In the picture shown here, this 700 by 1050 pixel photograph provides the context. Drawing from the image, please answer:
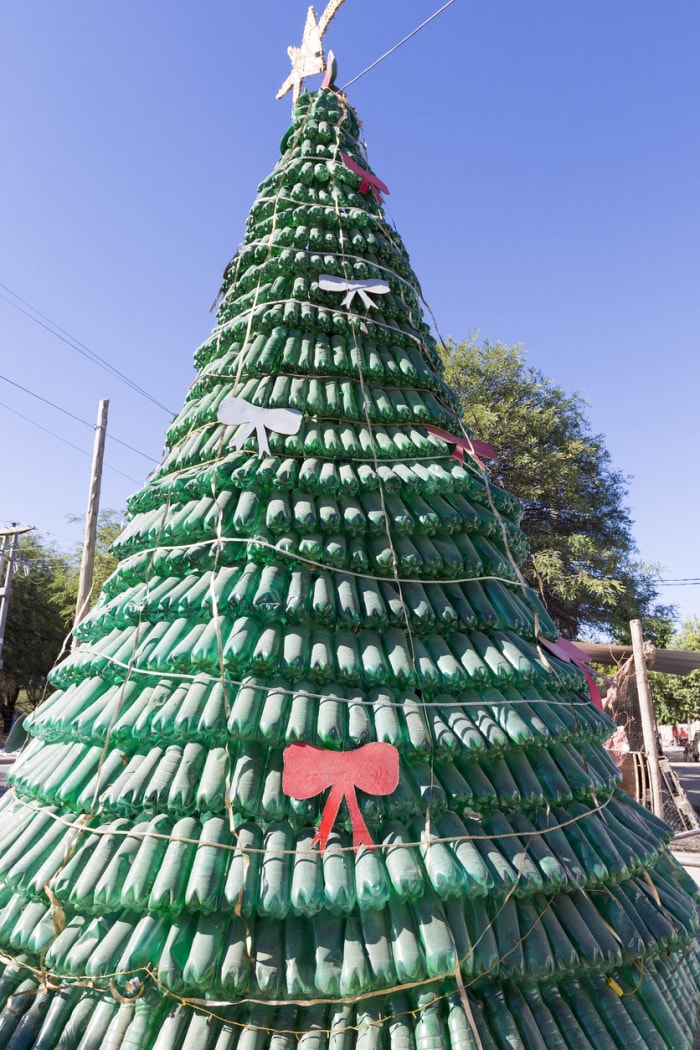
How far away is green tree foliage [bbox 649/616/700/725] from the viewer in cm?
2692

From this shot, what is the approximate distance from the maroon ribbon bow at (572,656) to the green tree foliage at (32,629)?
23.2 meters

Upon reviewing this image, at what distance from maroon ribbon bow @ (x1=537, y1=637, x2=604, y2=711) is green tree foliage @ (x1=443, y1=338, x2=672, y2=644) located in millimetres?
12568

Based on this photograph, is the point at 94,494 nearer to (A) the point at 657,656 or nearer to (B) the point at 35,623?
(A) the point at 657,656

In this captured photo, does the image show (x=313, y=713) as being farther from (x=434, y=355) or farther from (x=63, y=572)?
(x=63, y=572)

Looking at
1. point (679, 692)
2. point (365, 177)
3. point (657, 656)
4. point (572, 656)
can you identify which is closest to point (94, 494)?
point (365, 177)

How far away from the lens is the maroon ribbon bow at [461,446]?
11.3ft

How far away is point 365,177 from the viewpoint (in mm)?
4168

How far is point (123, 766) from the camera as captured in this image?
2.57m

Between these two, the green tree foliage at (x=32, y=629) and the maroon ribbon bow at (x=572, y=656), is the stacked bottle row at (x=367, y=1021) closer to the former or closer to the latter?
the maroon ribbon bow at (x=572, y=656)

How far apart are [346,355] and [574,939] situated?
112 inches

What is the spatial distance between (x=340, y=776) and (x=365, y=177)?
12.0ft

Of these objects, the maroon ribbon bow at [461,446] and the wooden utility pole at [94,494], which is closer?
the maroon ribbon bow at [461,446]

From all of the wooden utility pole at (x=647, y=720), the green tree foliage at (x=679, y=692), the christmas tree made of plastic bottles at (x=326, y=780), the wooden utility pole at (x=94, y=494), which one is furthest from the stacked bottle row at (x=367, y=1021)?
the green tree foliage at (x=679, y=692)

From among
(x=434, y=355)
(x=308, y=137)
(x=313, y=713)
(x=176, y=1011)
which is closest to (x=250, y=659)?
(x=313, y=713)
